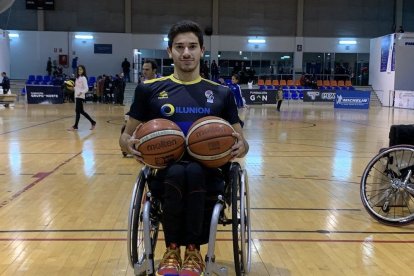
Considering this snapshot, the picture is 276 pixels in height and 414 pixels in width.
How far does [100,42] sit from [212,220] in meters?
31.5

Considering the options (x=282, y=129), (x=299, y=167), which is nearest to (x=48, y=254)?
(x=299, y=167)

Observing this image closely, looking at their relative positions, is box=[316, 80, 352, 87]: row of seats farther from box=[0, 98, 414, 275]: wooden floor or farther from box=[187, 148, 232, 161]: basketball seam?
box=[187, 148, 232, 161]: basketball seam

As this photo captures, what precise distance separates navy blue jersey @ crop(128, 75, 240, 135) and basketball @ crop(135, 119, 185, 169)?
0.15m

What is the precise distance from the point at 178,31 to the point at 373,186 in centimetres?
269

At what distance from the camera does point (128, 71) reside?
31984 mm

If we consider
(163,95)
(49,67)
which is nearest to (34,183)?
(163,95)

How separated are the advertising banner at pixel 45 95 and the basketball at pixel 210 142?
80.8 feet

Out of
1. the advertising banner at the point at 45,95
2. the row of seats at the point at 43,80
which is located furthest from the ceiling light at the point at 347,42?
the advertising banner at the point at 45,95

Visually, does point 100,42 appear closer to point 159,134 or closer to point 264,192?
point 264,192

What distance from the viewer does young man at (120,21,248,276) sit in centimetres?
257

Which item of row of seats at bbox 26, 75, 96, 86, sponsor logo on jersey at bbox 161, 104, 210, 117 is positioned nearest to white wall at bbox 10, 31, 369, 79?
row of seats at bbox 26, 75, 96, 86

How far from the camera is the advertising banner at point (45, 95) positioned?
25812 millimetres

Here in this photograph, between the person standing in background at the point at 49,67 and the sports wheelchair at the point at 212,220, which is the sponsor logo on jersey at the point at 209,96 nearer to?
the sports wheelchair at the point at 212,220

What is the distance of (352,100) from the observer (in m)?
25.5
